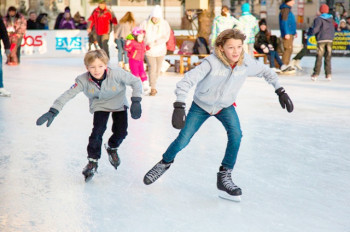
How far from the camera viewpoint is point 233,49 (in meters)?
3.88

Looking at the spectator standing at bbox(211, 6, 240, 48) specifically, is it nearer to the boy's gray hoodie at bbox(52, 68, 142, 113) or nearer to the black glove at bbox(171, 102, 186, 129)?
the boy's gray hoodie at bbox(52, 68, 142, 113)

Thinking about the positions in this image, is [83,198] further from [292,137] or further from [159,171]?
[292,137]

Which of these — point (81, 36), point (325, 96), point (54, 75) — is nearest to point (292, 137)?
point (325, 96)

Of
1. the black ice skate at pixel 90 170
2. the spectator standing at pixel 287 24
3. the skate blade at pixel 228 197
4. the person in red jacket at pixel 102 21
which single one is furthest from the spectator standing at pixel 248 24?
the skate blade at pixel 228 197

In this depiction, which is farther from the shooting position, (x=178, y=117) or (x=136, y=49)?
(x=136, y=49)

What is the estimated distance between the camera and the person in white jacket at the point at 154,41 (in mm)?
9727

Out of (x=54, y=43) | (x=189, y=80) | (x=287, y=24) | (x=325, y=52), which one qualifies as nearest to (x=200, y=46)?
(x=287, y=24)

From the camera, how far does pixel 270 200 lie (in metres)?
4.04

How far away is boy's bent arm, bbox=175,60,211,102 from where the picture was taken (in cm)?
384

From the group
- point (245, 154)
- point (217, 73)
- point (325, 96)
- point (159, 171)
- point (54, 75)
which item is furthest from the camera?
point (54, 75)

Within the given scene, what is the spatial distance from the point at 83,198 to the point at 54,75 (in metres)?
9.61

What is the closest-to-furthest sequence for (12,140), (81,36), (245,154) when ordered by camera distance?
1. (245,154)
2. (12,140)
3. (81,36)

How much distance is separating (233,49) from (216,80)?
218mm

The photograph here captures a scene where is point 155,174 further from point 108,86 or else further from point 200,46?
point 200,46
